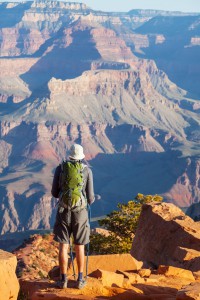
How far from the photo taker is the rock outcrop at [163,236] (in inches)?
803

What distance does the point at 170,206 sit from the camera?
22.8 metres

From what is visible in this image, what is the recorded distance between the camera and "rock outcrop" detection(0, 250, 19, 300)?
13.2 meters

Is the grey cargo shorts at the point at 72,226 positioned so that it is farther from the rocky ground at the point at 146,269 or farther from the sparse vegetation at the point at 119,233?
the sparse vegetation at the point at 119,233

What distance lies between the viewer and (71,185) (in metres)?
14.6

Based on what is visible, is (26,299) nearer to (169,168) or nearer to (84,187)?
(84,187)

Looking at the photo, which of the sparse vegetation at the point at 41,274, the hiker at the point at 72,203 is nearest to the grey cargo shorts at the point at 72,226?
the hiker at the point at 72,203

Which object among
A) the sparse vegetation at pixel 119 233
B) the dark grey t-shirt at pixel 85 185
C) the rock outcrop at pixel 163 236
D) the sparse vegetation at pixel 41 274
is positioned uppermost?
the dark grey t-shirt at pixel 85 185

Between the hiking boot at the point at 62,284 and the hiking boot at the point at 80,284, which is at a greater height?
the hiking boot at the point at 80,284

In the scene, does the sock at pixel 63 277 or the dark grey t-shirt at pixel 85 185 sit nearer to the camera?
the sock at pixel 63 277

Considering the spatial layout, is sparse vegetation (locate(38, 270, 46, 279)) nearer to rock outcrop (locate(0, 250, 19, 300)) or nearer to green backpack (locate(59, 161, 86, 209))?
green backpack (locate(59, 161, 86, 209))

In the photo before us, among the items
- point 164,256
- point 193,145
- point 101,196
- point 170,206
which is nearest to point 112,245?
point 170,206

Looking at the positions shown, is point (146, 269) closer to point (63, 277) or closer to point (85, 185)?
point (63, 277)

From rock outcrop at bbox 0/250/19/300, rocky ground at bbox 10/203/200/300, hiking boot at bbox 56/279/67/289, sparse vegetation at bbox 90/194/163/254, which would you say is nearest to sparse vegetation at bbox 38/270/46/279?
rocky ground at bbox 10/203/200/300

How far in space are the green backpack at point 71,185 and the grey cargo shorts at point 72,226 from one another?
19cm
